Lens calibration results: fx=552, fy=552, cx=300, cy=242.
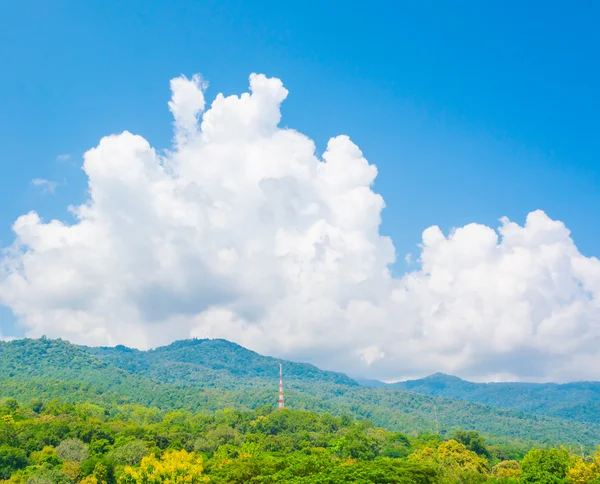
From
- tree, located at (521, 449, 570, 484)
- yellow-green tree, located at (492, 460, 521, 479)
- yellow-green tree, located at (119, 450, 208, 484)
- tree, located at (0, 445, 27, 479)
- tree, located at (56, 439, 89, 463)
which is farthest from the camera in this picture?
yellow-green tree, located at (492, 460, 521, 479)

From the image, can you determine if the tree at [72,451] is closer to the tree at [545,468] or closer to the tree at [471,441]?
the tree at [545,468]

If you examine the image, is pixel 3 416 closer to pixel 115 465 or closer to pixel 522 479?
pixel 115 465

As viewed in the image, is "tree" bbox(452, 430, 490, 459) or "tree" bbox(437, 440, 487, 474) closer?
"tree" bbox(437, 440, 487, 474)

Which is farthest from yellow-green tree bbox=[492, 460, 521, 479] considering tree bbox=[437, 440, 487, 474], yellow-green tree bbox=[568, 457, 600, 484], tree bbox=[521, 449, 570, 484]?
yellow-green tree bbox=[568, 457, 600, 484]

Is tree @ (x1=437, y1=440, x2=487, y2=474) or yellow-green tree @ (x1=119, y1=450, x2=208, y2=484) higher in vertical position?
yellow-green tree @ (x1=119, y1=450, x2=208, y2=484)

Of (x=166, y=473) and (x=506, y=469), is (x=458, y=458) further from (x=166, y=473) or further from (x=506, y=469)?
(x=166, y=473)

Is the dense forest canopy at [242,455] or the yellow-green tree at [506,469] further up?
the dense forest canopy at [242,455]

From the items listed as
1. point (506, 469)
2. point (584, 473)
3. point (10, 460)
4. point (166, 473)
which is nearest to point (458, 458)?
point (506, 469)

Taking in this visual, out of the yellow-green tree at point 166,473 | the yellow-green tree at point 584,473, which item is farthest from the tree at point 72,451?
the yellow-green tree at point 584,473

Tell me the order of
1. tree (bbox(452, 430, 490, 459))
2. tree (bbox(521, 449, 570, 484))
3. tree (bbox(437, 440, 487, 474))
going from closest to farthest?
tree (bbox(521, 449, 570, 484)) < tree (bbox(437, 440, 487, 474)) < tree (bbox(452, 430, 490, 459))

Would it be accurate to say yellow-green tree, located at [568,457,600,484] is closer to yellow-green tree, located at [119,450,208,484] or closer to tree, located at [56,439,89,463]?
yellow-green tree, located at [119,450,208,484]

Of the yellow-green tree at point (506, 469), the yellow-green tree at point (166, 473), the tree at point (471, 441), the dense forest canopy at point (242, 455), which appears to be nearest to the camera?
the dense forest canopy at point (242, 455)

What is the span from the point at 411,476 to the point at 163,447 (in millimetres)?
49087

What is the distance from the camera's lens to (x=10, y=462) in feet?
200
